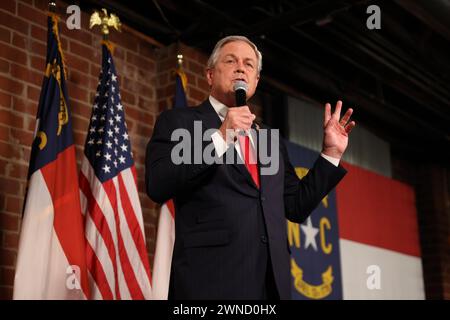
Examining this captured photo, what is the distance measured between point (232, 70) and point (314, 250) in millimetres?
3123

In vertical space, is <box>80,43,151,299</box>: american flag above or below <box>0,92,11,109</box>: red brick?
below

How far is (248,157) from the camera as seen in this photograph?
1.87 m

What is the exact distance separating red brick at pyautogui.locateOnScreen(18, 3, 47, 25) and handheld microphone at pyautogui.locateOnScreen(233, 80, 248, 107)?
2.00 metres

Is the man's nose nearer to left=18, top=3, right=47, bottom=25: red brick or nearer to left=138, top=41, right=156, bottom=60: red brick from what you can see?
left=18, top=3, right=47, bottom=25: red brick

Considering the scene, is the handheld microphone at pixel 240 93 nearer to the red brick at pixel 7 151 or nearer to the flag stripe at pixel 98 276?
the flag stripe at pixel 98 276

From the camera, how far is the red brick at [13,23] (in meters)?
3.36

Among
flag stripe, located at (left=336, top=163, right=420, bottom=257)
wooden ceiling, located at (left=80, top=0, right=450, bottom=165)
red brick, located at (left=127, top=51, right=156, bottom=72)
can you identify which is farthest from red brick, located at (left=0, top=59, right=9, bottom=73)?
flag stripe, located at (left=336, top=163, right=420, bottom=257)

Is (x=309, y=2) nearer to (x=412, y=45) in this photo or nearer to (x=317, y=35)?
(x=317, y=35)

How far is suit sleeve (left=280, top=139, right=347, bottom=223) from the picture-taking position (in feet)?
6.35

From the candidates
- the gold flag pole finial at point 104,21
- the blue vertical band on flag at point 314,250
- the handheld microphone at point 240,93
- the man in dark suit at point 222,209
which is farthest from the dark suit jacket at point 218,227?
the blue vertical band on flag at point 314,250

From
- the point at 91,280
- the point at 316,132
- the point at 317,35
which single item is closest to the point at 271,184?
the point at 91,280

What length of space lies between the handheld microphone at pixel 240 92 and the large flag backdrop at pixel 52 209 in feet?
4.71
